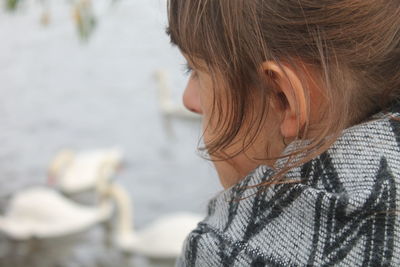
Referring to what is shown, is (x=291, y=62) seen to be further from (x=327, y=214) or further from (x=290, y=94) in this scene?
(x=327, y=214)

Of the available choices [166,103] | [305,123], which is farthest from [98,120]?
[305,123]

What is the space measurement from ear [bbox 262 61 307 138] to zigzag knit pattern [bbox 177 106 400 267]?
0.16ft

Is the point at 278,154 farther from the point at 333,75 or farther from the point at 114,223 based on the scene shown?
the point at 114,223

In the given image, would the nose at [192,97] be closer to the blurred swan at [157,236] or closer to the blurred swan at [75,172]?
the blurred swan at [157,236]

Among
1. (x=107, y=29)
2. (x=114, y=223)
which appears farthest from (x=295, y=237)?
(x=107, y=29)

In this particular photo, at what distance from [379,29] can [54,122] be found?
590 centimetres

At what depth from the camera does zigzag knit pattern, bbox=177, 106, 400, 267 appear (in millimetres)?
729

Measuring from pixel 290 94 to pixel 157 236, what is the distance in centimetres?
301

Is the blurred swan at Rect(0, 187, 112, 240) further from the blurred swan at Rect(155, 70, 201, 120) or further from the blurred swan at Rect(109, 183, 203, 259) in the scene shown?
the blurred swan at Rect(155, 70, 201, 120)

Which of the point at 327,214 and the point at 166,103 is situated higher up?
the point at 166,103

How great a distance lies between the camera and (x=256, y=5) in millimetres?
770

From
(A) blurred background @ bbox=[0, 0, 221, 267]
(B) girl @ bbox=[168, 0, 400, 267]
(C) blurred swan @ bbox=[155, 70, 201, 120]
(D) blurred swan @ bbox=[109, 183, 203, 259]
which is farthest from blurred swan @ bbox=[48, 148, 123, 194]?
(B) girl @ bbox=[168, 0, 400, 267]

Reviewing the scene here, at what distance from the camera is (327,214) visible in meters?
0.74

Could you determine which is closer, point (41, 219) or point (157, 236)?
point (157, 236)
